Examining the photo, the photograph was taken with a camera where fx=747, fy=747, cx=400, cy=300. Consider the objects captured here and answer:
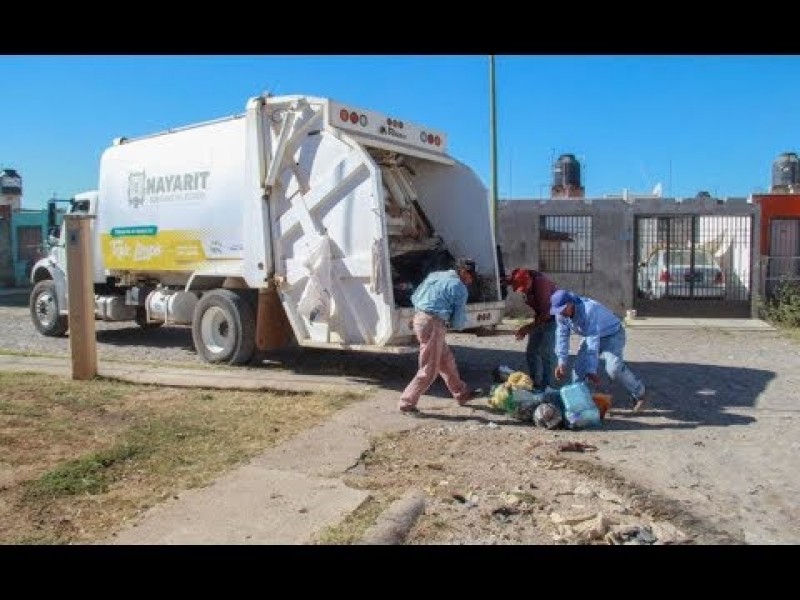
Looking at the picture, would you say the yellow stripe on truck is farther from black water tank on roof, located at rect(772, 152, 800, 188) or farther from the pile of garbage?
black water tank on roof, located at rect(772, 152, 800, 188)

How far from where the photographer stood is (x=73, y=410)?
22.1 ft

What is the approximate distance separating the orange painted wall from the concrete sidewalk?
43.1 feet

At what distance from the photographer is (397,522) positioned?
410cm

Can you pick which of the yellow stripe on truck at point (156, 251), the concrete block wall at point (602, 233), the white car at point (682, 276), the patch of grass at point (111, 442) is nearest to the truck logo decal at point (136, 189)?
the yellow stripe on truck at point (156, 251)

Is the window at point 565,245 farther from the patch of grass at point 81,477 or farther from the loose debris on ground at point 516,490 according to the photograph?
the patch of grass at point 81,477

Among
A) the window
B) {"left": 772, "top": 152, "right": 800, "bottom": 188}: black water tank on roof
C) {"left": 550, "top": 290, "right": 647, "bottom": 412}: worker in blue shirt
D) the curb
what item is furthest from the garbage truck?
{"left": 772, "top": 152, "right": 800, "bottom": 188}: black water tank on roof

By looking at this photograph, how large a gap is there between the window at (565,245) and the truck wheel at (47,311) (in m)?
10.0

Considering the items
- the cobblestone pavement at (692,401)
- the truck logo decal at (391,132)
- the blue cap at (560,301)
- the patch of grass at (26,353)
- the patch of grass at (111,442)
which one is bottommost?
the cobblestone pavement at (692,401)

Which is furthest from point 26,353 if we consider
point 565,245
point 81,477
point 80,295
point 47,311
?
point 565,245

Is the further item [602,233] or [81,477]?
[602,233]

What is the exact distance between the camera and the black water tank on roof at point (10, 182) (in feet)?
88.0

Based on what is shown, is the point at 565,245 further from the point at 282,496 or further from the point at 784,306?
the point at 282,496

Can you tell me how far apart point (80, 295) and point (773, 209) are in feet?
50.2

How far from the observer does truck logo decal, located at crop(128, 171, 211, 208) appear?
31.6 feet
